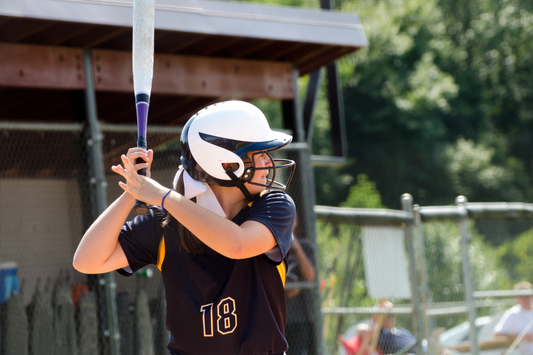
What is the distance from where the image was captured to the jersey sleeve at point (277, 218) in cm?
245

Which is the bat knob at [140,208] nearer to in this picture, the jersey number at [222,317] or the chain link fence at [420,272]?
the jersey number at [222,317]

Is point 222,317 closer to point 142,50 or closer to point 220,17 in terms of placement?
point 142,50

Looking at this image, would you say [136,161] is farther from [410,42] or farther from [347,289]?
[410,42]

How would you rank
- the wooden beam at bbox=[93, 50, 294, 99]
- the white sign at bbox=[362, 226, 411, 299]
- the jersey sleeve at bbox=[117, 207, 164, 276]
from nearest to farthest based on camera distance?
1. the jersey sleeve at bbox=[117, 207, 164, 276]
2. the wooden beam at bbox=[93, 50, 294, 99]
3. the white sign at bbox=[362, 226, 411, 299]

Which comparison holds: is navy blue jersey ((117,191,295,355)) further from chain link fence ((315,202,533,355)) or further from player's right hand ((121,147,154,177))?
chain link fence ((315,202,533,355))

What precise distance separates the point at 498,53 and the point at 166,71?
121ft

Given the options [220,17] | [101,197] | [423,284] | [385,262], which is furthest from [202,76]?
[423,284]

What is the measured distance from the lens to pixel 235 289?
2.48m

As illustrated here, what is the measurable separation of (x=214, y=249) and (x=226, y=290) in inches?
9.0

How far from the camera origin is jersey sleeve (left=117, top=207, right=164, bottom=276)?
2.58m

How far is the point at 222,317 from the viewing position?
246cm

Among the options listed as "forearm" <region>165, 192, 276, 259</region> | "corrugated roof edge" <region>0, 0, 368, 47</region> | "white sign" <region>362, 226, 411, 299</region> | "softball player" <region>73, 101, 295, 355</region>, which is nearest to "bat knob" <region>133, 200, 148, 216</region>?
"softball player" <region>73, 101, 295, 355</region>

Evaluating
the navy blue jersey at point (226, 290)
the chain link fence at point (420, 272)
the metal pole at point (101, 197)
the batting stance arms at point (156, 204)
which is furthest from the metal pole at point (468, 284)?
the batting stance arms at point (156, 204)

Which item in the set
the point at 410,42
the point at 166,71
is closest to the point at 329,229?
the point at 166,71
